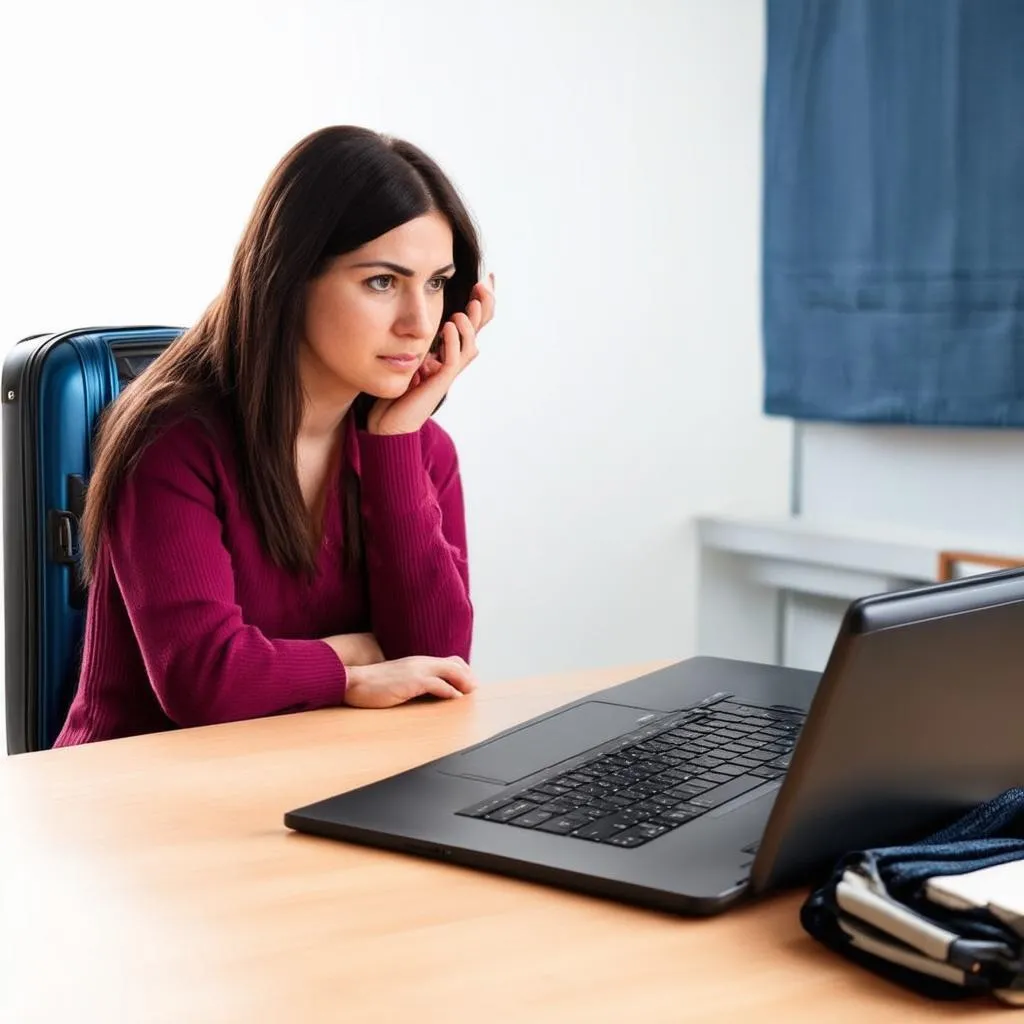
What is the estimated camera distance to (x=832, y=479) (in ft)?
10.4

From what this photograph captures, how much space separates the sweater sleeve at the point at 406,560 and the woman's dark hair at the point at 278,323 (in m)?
0.08

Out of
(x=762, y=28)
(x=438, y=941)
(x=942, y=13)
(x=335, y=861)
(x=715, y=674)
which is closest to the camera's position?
(x=438, y=941)

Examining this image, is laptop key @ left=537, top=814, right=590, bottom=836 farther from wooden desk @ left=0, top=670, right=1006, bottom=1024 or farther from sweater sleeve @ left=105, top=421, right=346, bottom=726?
sweater sleeve @ left=105, top=421, right=346, bottom=726

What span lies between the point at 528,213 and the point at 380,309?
1333mm

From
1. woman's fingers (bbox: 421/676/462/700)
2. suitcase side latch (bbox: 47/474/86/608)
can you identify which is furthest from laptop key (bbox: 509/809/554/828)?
suitcase side latch (bbox: 47/474/86/608)

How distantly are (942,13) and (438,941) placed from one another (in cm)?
228

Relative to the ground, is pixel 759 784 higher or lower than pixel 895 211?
lower

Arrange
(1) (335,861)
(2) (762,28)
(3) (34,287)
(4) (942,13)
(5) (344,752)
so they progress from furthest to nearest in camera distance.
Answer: (2) (762,28)
(4) (942,13)
(3) (34,287)
(5) (344,752)
(1) (335,861)

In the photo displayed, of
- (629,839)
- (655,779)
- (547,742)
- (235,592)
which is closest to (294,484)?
(235,592)

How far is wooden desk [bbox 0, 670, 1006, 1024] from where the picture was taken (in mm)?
769

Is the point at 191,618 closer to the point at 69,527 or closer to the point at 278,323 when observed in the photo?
the point at 69,527

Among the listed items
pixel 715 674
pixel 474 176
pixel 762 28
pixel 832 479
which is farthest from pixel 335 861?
pixel 762 28

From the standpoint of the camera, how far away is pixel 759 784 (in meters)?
1.10

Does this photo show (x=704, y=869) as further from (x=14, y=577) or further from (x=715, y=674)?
(x=14, y=577)
